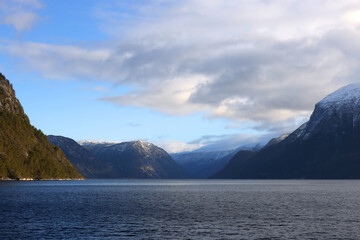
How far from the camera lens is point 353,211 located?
113 m

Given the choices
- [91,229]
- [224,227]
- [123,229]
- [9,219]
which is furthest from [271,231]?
[9,219]

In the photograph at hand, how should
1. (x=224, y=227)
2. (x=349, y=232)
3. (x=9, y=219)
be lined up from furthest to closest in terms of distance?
1. (x=9, y=219)
2. (x=224, y=227)
3. (x=349, y=232)

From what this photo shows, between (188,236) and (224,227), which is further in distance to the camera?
(224,227)

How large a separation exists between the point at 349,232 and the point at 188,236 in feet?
95.9

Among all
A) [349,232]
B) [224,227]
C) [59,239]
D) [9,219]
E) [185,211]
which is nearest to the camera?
[59,239]

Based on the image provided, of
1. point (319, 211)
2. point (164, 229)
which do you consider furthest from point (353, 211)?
point (164, 229)

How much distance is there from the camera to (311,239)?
229ft

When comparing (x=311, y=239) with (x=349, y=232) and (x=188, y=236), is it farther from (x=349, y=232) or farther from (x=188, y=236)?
(x=188, y=236)

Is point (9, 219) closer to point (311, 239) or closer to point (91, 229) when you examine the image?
point (91, 229)

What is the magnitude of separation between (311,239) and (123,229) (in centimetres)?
3337

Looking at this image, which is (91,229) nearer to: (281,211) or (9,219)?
(9,219)

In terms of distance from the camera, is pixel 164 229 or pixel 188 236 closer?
pixel 188 236

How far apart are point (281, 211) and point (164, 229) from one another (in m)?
44.6

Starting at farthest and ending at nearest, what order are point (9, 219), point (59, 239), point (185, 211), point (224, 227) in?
point (185, 211), point (9, 219), point (224, 227), point (59, 239)
